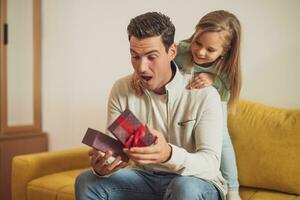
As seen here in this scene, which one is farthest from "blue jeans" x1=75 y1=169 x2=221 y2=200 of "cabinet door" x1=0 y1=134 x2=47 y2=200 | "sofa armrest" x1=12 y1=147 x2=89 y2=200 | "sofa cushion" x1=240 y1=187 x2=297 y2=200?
"cabinet door" x1=0 y1=134 x2=47 y2=200

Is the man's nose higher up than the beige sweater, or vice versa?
the man's nose

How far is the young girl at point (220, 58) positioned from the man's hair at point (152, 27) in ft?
0.68

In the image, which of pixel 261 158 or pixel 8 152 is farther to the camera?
pixel 8 152

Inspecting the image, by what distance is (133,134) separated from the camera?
44.0 inches

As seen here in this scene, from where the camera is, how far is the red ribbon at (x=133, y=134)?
1.11m

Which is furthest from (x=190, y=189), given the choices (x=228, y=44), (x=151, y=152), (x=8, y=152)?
(x=8, y=152)

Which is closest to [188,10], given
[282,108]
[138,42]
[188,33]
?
[188,33]

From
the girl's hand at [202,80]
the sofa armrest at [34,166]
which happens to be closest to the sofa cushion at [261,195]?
the girl's hand at [202,80]

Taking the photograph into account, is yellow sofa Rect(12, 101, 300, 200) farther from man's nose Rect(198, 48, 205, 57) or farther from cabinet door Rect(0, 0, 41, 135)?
cabinet door Rect(0, 0, 41, 135)

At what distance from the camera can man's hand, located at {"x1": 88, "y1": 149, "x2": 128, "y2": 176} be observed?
46.7 inches

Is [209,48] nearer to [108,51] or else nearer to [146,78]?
[146,78]

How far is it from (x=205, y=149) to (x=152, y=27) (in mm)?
456

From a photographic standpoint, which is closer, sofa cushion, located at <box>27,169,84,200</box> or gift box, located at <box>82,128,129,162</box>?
gift box, located at <box>82,128,129,162</box>

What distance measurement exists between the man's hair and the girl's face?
20 centimetres
